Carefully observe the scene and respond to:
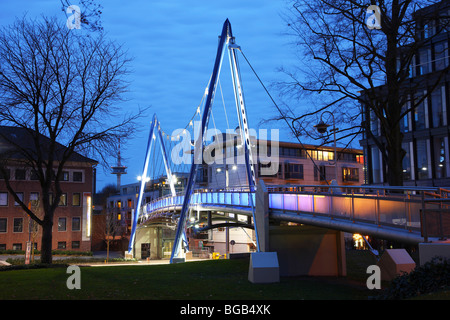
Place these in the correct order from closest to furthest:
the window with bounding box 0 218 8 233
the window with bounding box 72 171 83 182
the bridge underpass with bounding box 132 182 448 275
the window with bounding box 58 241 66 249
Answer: the bridge underpass with bounding box 132 182 448 275, the window with bounding box 0 218 8 233, the window with bounding box 58 241 66 249, the window with bounding box 72 171 83 182

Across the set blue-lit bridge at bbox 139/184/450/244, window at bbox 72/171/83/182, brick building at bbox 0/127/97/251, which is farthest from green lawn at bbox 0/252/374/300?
window at bbox 72/171/83/182

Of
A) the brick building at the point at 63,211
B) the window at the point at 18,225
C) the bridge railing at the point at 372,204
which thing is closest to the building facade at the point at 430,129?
the bridge railing at the point at 372,204

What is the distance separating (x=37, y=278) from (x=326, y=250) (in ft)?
37.5

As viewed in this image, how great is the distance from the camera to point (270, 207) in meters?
21.4

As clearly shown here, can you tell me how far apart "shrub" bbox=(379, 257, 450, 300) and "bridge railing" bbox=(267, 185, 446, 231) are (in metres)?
2.13

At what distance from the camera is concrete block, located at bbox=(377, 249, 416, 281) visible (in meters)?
14.6

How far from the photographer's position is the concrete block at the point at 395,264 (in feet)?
48.1

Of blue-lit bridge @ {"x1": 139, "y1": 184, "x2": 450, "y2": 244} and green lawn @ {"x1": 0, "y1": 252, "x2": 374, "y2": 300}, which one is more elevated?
blue-lit bridge @ {"x1": 139, "y1": 184, "x2": 450, "y2": 244}

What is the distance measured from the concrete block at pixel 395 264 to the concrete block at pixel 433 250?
11.5 feet

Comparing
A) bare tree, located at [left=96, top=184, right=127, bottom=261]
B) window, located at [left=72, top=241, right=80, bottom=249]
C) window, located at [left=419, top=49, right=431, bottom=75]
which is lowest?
window, located at [left=72, top=241, right=80, bottom=249]

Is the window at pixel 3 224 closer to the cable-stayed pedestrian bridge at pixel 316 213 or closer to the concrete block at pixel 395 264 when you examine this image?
the cable-stayed pedestrian bridge at pixel 316 213

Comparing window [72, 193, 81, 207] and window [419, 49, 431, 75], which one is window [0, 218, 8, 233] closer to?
window [72, 193, 81, 207]
